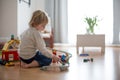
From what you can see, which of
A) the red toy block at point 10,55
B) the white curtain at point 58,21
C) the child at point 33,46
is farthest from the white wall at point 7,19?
the child at point 33,46

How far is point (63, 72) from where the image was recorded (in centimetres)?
231

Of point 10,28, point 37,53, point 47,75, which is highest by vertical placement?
point 10,28

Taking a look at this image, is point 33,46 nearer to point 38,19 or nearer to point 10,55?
point 38,19

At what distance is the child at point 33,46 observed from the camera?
2.53 meters

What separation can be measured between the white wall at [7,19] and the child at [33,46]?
7.70 feet

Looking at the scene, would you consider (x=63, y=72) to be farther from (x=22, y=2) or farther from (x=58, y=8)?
(x=58, y=8)

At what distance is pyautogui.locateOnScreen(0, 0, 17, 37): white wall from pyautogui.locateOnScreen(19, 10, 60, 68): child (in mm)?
2346

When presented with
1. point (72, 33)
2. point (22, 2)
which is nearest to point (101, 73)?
point (22, 2)

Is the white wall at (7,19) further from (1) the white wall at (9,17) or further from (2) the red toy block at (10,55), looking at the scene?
(2) the red toy block at (10,55)

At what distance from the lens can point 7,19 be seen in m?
4.89

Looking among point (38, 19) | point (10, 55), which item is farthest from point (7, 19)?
point (38, 19)

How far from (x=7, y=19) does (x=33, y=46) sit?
252 cm

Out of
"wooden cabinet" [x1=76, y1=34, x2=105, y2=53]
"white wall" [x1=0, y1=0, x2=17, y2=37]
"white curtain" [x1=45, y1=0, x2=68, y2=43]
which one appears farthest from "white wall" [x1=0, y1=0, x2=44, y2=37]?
"wooden cabinet" [x1=76, y1=34, x2=105, y2=53]

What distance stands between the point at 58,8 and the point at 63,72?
389cm
